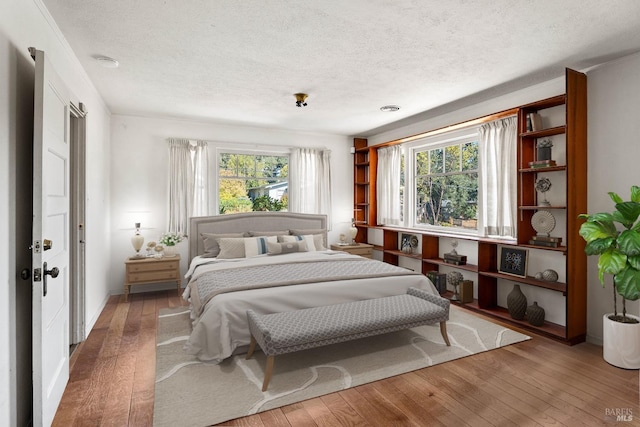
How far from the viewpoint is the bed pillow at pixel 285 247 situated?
4516mm

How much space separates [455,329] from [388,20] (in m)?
2.92

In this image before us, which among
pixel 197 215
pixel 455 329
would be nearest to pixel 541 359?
pixel 455 329

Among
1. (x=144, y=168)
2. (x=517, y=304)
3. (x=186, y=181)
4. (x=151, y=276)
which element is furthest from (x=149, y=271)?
(x=517, y=304)

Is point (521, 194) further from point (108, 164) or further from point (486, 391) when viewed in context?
point (108, 164)

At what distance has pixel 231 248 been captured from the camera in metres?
4.47

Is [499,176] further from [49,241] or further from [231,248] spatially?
[49,241]

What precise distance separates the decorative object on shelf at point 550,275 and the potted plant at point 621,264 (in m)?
0.64

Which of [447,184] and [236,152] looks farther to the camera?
[236,152]

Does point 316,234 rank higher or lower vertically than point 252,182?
lower

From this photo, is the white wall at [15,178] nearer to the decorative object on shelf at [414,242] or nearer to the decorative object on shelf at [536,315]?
the decorative object on shelf at [536,315]

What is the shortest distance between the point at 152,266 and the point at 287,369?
9.22ft

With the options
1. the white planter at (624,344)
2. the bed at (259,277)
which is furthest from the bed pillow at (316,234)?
the white planter at (624,344)

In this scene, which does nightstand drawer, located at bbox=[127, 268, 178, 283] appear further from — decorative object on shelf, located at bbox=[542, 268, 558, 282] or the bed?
decorative object on shelf, located at bbox=[542, 268, 558, 282]

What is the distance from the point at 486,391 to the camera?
237 cm
